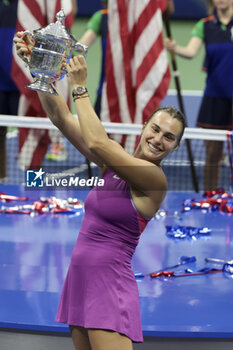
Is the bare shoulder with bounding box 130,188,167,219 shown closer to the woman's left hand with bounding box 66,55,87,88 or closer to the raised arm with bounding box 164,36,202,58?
the woman's left hand with bounding box 66,55,87,88

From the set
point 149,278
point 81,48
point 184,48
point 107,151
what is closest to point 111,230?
point 107,151

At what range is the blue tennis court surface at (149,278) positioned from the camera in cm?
383

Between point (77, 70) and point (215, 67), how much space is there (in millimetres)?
4581

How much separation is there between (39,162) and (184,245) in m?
2.46

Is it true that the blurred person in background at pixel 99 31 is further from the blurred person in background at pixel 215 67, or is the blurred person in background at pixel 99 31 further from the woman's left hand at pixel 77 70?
the woman's left hand at pixel 77 70

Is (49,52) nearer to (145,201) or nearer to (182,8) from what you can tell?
(145,201)

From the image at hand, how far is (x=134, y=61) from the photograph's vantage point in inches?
283

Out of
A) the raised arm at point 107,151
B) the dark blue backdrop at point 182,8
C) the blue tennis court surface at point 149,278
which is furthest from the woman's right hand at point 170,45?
the dark blue backdrop at point 182,8

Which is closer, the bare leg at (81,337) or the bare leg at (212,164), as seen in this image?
the bare leg at (81,337)

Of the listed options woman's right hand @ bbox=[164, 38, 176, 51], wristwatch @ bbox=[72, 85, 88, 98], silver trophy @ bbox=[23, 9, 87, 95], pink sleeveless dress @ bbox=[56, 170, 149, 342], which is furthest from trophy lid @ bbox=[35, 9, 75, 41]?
woman's right hand @ bbox=[164, 38, 176, 51]

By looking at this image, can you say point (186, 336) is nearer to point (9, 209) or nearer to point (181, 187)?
point (9, 209)

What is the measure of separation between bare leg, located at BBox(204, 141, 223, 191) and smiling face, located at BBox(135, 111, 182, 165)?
13.7 ft

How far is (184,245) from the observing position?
534 cm

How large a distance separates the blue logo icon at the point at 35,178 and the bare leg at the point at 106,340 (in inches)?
24.2
